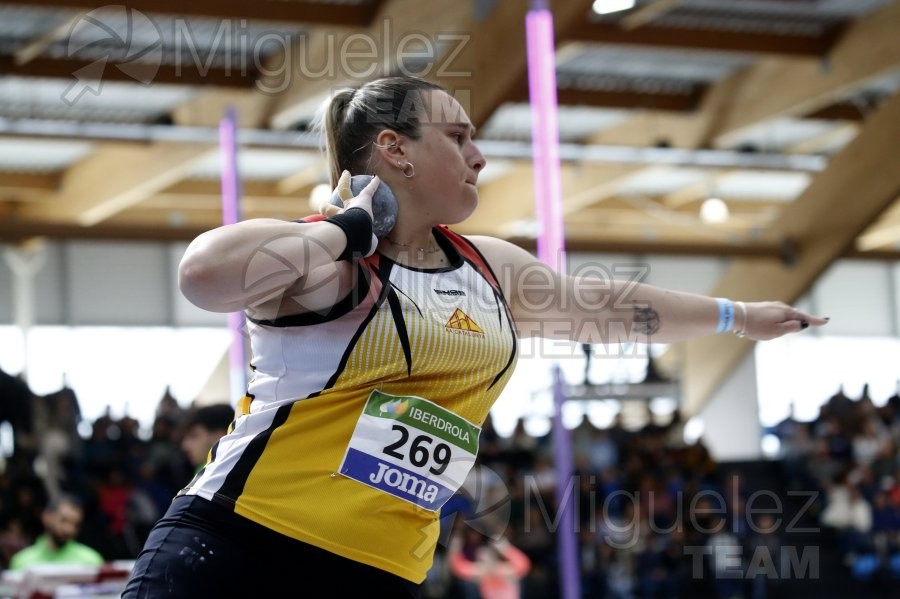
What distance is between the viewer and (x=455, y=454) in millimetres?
1779

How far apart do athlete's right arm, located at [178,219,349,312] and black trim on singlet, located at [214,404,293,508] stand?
17cm

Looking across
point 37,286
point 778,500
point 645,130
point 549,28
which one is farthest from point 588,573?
point 37,286

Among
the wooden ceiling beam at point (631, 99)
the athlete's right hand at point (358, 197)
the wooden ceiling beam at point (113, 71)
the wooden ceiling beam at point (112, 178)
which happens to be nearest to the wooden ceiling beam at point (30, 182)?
the wooden ceiling beam at point (112, 178)

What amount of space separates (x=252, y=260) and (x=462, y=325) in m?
0.38

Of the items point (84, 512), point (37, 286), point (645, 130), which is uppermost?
point (645, 130)

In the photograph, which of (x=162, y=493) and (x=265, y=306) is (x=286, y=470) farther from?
(x=162, y=493)

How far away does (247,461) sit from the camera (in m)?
1.65

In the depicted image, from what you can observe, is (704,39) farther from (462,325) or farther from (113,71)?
(462,325)

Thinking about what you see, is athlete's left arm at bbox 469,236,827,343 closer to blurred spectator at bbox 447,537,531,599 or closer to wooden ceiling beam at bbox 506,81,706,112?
blurred spectator at bbox 447,537,531,599

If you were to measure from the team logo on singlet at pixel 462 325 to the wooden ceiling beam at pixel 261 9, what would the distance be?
19.6 feet

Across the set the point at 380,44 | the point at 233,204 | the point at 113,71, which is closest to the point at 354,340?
the point at 233,204

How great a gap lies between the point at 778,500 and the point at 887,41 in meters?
5.39

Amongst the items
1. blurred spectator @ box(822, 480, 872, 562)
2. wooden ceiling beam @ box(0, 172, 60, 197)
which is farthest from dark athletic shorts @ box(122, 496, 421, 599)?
wooden ceiling beam @ box(0, 172, 60, 197)

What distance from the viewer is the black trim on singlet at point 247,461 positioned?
1.65 meters
